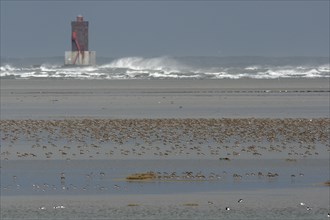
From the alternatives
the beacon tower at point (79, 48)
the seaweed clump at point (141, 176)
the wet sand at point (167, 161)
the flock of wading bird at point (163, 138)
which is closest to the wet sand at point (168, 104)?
the wet sand at point (167, 161)

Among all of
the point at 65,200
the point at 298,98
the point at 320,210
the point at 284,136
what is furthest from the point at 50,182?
the point at 298,98

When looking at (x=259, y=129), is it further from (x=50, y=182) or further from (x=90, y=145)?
(x=50, y=182)

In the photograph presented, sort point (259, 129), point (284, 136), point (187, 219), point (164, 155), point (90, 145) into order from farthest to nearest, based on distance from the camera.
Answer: point (259, 129), point (284, 136), point (90, 145), point (164, 155), point (187, 219)

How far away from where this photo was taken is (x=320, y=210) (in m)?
12.4

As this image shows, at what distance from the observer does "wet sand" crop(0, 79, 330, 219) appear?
41.8 feet

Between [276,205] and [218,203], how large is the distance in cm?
69

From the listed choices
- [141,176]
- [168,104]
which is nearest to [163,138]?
[141,176]

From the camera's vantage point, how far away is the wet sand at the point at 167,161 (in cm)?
1274

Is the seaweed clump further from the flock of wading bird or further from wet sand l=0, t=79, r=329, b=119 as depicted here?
wet sand l=0, t=79, r=329, b=119

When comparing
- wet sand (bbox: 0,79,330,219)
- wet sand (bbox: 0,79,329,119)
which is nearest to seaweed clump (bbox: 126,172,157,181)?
wet sand (bbox: 0,79,330,219)

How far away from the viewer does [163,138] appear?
20469 mm

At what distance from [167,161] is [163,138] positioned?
3.50m

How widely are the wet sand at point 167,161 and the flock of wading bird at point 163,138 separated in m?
0.02

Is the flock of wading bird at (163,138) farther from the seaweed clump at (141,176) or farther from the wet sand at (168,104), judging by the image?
the wet sand at (168,104)
